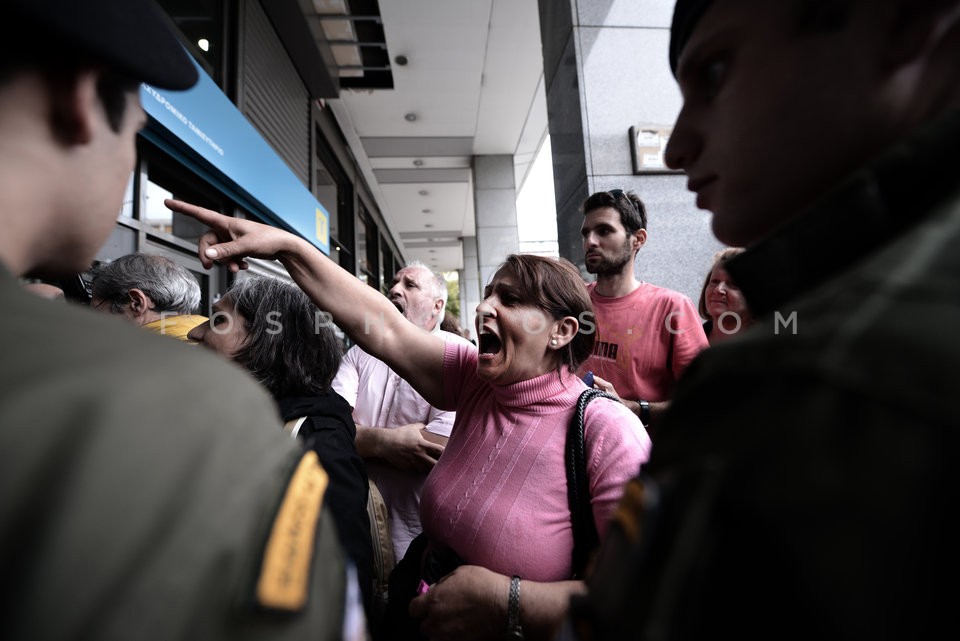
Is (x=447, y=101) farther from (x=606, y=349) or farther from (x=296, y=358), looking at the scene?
(x=296, y=358)

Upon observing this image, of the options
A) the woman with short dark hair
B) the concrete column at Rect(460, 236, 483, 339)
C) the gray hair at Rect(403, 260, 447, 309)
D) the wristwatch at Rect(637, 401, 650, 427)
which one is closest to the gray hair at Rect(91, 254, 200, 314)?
the woman with short dark hair

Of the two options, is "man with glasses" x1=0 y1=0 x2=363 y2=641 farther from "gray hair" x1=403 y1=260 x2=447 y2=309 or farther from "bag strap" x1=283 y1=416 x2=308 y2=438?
"gray hair" x1=403 y1=260 x2=447 y2=309

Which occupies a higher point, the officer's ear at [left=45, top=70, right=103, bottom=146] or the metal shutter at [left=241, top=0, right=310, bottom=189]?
the metal shutter at [left=241, top=0, right=310, bottom=189]

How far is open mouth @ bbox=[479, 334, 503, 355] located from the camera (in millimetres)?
1797

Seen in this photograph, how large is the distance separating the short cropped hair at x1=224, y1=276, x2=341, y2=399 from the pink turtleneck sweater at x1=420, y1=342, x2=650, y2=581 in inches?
23.8

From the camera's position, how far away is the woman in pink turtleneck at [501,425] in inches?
50.6

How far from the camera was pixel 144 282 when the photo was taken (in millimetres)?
2500

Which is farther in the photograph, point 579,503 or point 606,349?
point 606,349

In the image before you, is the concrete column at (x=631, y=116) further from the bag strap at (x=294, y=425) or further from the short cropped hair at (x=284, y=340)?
the bag strap at (x=294, y=425)

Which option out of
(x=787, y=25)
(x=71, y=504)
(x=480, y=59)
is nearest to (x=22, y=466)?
(x=71, y=504)

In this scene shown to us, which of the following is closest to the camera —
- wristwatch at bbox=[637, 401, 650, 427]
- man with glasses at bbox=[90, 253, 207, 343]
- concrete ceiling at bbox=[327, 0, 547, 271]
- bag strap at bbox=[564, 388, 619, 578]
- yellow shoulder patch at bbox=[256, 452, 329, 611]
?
yellow shoulder patch at bbox=[256, 452, 329, 611]

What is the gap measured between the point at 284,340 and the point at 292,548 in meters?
1.51

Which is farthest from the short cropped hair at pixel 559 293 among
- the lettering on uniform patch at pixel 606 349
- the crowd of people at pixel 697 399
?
the crowd of people at pixel 697 399

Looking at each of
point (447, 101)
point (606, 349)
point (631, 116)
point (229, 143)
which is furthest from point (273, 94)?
point (606, 349)
